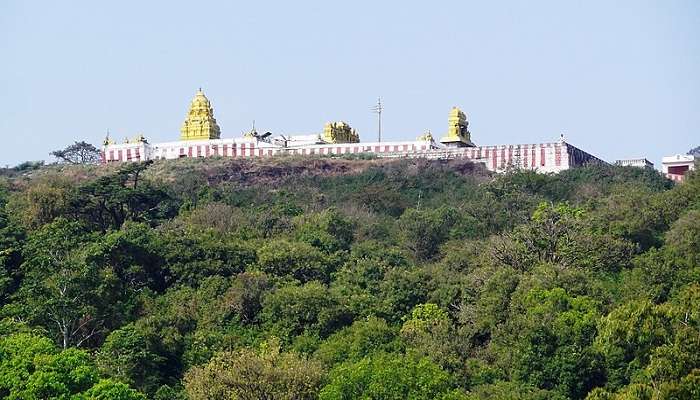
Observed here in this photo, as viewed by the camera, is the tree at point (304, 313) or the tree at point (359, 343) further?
the tree at point (304, 313)

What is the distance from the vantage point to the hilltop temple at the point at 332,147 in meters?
72.9

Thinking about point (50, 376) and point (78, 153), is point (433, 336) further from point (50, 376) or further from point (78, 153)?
point (78, 153)

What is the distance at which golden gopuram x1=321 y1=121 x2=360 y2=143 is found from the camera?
7794cm

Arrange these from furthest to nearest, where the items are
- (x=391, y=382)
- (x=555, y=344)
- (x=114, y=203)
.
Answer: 1. (x=114, y=203)
2. (x=555, y=344)
3. (x=391, y=382)

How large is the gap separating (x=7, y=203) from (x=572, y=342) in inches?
953

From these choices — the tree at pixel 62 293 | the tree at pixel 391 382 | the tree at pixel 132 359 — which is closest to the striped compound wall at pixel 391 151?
the tree at pixel 62 293

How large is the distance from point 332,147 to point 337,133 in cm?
231

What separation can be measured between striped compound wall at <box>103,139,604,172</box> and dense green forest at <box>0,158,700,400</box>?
815 cm

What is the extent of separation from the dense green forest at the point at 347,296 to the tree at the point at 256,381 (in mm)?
48

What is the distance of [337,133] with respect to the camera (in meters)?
78.3

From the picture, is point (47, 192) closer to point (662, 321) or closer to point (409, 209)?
point (409, 209)

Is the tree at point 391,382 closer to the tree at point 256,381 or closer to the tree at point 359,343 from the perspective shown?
the tree at point 256,381

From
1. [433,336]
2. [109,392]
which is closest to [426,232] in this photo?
[433,336]

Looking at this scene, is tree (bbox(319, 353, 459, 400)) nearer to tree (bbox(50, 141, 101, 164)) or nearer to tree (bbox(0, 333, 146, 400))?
tree (bbox(0, 333, 146, 400))
